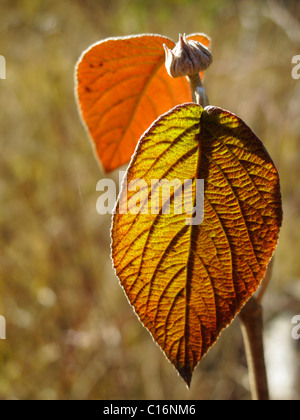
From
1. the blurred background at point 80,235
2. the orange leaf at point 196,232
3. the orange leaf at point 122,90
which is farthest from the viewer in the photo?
the blurred background at point 80,235

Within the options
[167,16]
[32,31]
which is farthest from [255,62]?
[32,31]

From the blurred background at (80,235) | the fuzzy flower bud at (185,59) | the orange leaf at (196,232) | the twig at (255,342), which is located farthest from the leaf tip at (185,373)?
the blurred background at (80,235)

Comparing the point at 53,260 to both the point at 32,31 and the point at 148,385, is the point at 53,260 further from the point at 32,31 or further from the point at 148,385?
the point at 32,31

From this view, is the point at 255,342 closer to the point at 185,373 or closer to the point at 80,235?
the point at 185,373

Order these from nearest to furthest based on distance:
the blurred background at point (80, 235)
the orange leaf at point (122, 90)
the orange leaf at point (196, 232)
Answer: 1. the orange leaf at point (196, 232)
2. the orange leaf at point (122, 90)
3. the blurred background at point (80, 235)

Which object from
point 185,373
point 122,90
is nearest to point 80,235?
point 122,90

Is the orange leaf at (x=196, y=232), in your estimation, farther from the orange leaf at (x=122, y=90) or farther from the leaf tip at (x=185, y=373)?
the orange leaf at (x=122, y=90)
